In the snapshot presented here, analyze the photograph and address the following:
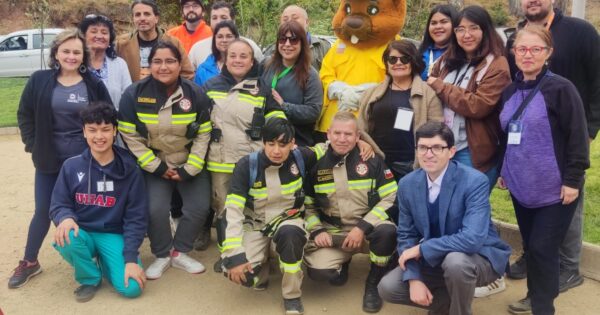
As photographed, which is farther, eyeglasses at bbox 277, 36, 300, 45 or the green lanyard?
the green lanyard

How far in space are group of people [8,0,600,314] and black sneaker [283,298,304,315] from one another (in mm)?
34

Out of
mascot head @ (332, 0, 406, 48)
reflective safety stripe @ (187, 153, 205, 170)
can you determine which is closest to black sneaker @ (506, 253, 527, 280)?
mascot head @ (332, 0, 406, 48)

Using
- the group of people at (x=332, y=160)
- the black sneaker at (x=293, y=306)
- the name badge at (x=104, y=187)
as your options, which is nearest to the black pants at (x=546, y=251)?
the group of people at (x=332, y=160)

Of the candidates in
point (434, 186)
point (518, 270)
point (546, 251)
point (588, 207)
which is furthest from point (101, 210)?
point (588, 207)

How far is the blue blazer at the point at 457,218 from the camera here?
10.9 feet

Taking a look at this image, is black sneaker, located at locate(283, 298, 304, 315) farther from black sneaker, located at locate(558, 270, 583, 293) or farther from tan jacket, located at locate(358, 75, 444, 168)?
black sneaker, located at locate(558, 270, 583, 293)

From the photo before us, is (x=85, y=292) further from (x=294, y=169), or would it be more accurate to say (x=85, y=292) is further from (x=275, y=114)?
(x=275, y=114)

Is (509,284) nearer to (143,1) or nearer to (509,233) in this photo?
(509,233)

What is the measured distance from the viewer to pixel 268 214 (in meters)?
4.08

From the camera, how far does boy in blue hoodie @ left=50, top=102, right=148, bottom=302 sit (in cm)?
407

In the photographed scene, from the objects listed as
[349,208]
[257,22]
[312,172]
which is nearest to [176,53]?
[312,172]

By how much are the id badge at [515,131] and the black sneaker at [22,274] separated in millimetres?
3660

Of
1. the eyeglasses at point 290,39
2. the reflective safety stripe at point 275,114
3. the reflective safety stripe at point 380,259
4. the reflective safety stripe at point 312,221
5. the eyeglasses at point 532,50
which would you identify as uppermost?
the eyeglasses at point 290,39

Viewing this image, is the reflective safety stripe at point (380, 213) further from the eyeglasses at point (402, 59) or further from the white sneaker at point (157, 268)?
the white sneaker at point (157, 268)
